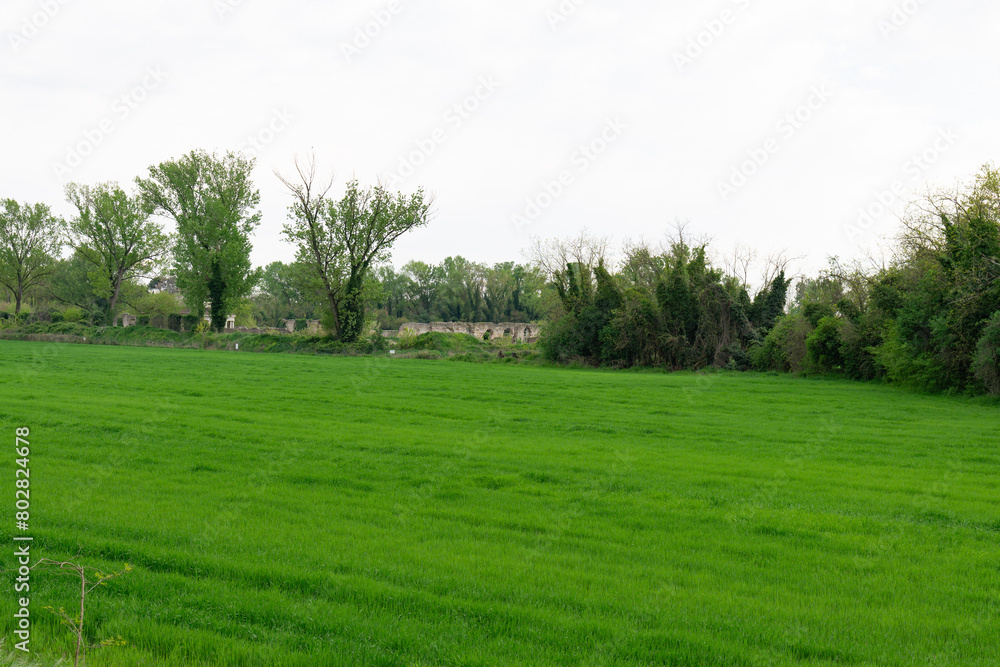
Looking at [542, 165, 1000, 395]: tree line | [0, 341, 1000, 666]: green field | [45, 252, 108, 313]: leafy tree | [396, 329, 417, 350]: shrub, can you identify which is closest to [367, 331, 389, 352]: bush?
[396, 329, 417, 350]: shrub

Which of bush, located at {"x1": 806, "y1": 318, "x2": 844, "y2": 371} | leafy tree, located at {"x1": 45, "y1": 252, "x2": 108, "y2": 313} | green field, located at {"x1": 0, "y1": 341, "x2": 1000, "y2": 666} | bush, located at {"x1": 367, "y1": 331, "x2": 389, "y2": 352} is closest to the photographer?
green field, located at {"x1": 0, "y1": 341, "x2": 1000, "y2": 666}

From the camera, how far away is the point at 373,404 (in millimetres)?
17438

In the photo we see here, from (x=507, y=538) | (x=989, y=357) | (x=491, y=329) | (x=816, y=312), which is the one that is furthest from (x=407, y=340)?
(x=507, y=538)

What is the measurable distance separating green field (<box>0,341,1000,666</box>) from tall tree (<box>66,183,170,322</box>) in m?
59.7

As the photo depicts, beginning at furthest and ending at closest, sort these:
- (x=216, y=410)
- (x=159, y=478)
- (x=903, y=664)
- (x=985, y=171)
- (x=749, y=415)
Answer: (x=985, y=171) → (x=749, y=415) → (x=216, y=410) → (x=159, y=478) → (x=903, y=664)

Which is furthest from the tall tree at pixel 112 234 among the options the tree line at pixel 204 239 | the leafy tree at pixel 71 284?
the leafy tree at pixel 71 284

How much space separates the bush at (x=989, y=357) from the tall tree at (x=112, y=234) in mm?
67429

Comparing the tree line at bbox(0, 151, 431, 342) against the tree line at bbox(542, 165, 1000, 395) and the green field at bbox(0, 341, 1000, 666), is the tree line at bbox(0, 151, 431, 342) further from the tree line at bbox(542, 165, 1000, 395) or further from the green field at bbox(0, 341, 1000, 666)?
the green field at bbox(0, 341, 1000, 666)

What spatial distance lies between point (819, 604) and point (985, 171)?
86.6 feet

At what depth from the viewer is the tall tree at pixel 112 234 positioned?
65.6 m

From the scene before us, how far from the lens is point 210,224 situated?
59188 mm

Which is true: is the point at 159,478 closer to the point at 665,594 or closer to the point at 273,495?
the point at 273,495

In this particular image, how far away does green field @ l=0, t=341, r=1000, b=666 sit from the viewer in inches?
176

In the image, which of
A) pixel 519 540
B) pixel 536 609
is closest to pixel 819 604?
pixel 536 609
